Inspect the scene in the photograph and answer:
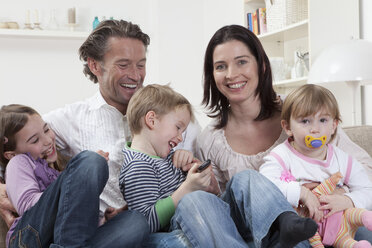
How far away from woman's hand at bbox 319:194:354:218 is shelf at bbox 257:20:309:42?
2.15 m

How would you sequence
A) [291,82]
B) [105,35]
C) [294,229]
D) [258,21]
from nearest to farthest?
[294,229], [105,35], [291,82], [258,21]

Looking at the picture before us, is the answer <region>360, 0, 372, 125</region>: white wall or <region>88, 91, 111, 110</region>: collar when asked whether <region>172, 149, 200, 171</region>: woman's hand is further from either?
<region>360, 0, 372, 125</region>: white wall

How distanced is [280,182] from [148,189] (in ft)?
1.51

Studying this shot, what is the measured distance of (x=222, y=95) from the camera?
2.13 meters

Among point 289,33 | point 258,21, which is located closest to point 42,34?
point 258,21

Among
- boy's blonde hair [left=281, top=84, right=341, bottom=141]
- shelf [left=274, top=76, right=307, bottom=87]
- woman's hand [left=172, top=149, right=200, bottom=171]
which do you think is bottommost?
woman's hand [left=172, top=149, right=200, bottom=171]

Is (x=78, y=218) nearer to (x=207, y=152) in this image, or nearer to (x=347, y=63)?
(x=207, y=152)

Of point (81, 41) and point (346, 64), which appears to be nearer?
point (346, 64)

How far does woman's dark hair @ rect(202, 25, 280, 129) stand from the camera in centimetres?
199

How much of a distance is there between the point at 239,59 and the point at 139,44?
48cm

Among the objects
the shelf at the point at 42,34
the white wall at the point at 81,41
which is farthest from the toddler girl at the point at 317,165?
the shelf at the point at 42,34

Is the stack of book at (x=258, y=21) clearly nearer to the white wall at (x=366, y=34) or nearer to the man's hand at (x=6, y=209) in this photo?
the white wall at (x=366, y=34)

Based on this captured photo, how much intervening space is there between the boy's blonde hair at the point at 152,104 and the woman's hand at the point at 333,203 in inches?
22.4

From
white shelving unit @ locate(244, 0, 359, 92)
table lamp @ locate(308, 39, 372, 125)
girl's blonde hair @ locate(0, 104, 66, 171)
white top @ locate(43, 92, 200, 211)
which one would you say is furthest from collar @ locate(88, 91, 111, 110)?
white shelving unit @ locate(244, 0, 359, 92)
